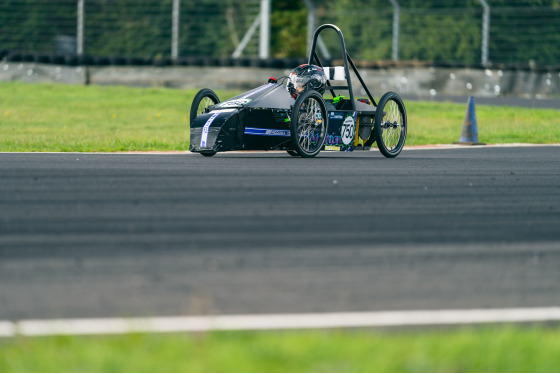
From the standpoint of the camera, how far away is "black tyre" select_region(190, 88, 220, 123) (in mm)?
12258

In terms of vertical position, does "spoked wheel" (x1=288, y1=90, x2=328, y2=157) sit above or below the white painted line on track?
above

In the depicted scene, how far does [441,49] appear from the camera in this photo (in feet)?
147

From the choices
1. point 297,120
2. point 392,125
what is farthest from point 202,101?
point 392,125

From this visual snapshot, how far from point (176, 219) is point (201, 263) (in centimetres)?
145

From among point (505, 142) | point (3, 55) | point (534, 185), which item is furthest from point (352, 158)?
point (3, 55)

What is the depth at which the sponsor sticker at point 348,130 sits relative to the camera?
1226 cm

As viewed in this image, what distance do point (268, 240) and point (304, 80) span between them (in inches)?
250

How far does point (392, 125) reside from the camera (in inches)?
501

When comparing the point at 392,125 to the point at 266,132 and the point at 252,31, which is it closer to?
the point at 266,132

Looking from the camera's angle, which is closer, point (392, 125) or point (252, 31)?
point (392, 125)

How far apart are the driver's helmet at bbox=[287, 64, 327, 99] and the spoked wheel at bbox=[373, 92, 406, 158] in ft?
2.77

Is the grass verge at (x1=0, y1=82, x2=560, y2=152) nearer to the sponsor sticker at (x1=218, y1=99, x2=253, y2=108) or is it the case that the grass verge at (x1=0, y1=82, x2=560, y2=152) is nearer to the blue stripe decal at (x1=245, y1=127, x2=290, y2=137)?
the sponsor sticker at (x1=218, y1=99, x2=253, y2=108)

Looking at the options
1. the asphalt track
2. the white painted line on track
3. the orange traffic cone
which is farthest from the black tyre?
the white painted line on track

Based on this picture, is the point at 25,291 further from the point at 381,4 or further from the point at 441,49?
the point at 381,4
